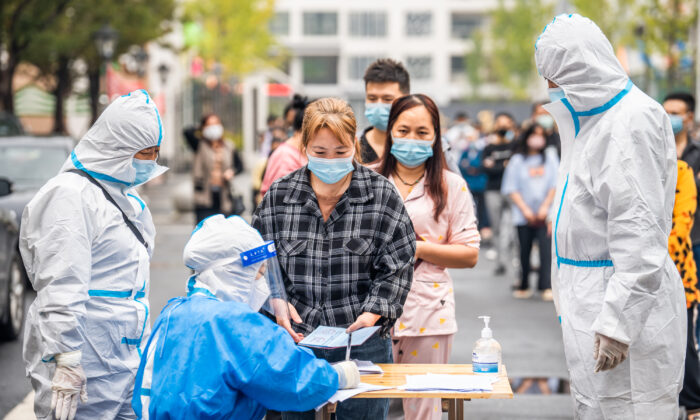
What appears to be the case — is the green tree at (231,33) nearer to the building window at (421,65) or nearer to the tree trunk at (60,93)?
the tree trunk at (60,93)

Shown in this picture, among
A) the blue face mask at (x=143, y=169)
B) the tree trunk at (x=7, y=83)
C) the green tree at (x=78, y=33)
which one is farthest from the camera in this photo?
the tree trunk at (x=7, y=83)

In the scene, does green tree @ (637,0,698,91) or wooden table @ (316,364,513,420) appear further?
green tree @ (637,0,698,91)

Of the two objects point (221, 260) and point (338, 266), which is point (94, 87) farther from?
point (221, 260)

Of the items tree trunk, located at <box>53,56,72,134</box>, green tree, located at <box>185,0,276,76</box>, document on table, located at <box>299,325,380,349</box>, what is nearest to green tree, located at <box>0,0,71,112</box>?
tree trunk, located at <box>53,56,72,134</box>

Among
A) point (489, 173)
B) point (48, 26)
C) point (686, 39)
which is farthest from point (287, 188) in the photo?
point (686, 39)

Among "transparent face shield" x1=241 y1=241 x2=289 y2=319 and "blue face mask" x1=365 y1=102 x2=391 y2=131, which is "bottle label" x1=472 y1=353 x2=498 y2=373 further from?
"blue face mask" x1=365 y1=102 x2=391 y2=131

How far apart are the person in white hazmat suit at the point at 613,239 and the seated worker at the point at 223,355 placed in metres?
0.89

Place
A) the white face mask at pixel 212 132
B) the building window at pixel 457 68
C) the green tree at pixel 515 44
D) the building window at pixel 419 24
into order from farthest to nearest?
the building window at pixel 457 68, the building window at pixel 419 24, the green tree at pixel 515 44, the white face mask at pixel 212 132

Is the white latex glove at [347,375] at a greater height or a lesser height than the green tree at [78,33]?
lesser

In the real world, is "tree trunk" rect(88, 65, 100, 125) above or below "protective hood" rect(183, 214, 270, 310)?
above

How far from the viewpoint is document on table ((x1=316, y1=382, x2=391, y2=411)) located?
3695 mm

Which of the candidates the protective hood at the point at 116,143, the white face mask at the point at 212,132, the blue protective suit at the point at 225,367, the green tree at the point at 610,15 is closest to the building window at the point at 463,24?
the green tree at the point at 610,15

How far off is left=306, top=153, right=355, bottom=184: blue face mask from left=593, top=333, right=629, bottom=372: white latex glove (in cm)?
121

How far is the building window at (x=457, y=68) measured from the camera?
89188 mm
